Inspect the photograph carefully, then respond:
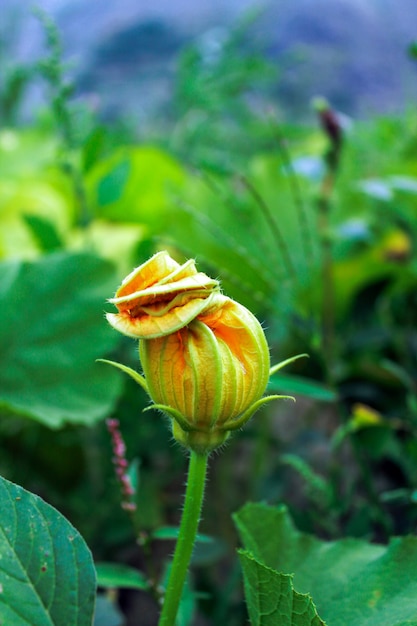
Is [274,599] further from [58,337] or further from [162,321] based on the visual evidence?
[58,337]

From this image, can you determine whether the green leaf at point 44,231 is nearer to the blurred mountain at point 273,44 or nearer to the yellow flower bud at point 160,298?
the yellow flower bud at point 160,298

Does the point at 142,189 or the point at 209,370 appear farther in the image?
the point at 142,189

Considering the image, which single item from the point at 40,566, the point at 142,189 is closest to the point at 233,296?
the point at 40,566

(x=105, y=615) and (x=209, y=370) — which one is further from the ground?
(x=209, y=370)

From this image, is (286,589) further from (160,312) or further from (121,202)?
(121,202)

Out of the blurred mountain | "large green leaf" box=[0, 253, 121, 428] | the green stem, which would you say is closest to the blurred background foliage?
"large green leaf" box=[0, 253, 121, 428]

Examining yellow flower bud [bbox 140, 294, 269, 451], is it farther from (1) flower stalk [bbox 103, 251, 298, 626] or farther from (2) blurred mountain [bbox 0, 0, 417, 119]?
(2) blurred mountain [bbox 0, 0, 417, 119]

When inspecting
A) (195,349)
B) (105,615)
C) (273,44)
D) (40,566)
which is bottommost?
(105,615)

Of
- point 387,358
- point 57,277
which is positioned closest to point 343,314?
point 387,358
